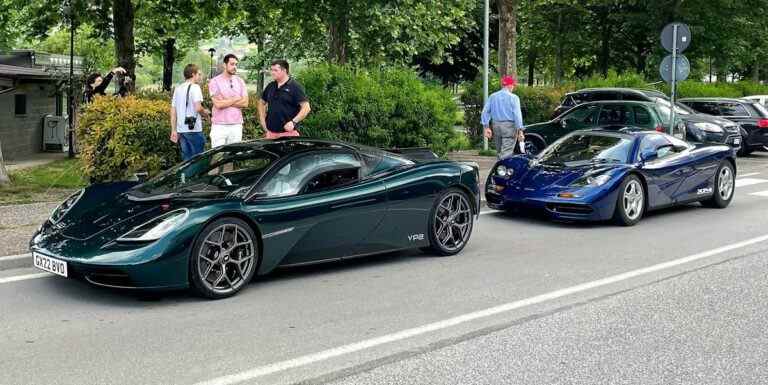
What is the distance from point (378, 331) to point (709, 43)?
34.1m

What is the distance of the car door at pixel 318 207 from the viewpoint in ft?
23.3

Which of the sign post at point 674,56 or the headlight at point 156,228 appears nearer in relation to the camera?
the headlight at point 156,228

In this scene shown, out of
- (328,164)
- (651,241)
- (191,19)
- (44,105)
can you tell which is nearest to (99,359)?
(328,164)

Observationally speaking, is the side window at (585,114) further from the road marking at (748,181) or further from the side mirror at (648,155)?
the side mirror at (648,155)

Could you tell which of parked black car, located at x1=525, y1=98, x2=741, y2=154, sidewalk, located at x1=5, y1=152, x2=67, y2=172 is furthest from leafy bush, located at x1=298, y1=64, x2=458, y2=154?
sidewalk, located at x1=5, y1=152, x2=67, y2=172

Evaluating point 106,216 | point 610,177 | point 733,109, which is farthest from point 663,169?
point 733,109

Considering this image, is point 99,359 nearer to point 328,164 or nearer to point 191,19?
point 328,164

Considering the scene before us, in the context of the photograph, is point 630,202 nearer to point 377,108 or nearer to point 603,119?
point 377,108

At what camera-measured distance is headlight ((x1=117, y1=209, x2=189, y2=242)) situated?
21.0 feet

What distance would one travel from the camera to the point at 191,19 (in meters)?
23.1

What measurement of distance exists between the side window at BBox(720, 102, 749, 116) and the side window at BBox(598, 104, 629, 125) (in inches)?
254

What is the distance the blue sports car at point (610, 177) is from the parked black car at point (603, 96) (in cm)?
855

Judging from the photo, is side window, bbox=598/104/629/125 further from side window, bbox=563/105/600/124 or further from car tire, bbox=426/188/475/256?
car tire, bbox=426/188/475/256

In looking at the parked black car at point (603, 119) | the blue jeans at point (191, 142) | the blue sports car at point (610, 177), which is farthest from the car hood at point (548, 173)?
the parked black car at point (603, 119)
